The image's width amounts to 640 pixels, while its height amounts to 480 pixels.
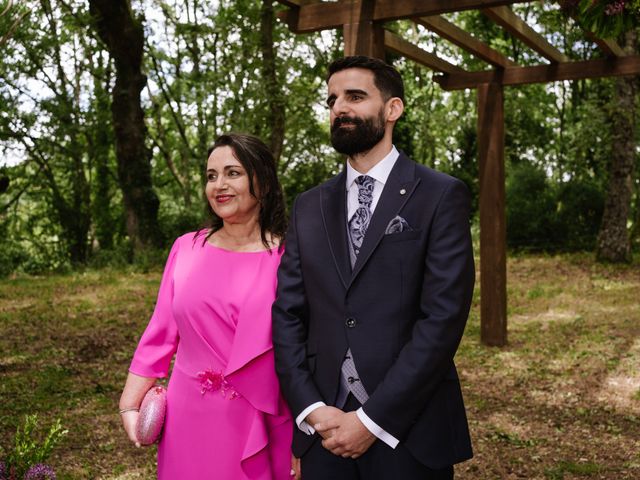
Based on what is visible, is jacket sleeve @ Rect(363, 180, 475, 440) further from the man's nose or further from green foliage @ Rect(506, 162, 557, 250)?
green foliage @ Rect(506, 162, 557, 250)

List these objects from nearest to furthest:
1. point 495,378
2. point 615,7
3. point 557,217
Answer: point 615,7
point 495,378
point 557,217

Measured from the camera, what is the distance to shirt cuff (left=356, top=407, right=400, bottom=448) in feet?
6.93

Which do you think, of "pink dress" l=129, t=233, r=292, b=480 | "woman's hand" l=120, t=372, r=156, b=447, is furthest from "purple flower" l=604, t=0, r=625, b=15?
"woman's hand" l=120, t=372, r=156, b=447

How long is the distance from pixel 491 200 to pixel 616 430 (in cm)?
296

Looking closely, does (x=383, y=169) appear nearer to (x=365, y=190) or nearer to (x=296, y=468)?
(x=365, y=190)

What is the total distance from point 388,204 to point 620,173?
12835 millimetres

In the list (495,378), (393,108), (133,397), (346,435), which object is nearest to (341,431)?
(346,435)

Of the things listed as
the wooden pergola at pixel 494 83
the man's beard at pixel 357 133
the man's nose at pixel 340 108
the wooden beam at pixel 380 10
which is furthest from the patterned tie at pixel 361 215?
the wooden pergola at pixel 494 83

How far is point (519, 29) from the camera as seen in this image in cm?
654

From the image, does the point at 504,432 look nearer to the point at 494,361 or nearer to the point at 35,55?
the point at 494,361

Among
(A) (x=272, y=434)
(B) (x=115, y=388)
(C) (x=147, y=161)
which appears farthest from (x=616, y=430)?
(C) (x=147, y=161)

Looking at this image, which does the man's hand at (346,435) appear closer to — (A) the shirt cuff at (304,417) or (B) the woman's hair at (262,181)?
(A) the shirt cuff at (304,417)

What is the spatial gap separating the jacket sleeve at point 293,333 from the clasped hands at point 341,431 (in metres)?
0.06

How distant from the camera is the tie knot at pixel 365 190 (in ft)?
7.79
